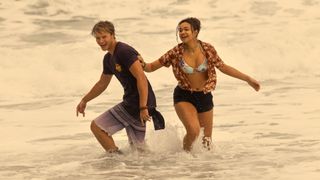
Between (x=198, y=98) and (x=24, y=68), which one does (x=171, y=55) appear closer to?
(x=198, y=98)

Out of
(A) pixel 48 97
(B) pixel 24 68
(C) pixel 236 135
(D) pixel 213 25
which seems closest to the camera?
(C) pixel 236 135

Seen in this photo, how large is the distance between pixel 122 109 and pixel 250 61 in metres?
8.96

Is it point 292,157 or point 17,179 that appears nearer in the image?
point 17,179

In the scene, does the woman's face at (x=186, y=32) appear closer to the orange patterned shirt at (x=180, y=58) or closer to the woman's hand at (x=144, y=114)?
the orange patterned shirt at (x=180, y=58)

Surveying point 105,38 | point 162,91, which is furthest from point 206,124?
point 162,91

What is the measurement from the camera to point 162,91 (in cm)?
1175

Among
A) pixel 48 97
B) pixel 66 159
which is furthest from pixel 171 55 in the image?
pixel 48 97

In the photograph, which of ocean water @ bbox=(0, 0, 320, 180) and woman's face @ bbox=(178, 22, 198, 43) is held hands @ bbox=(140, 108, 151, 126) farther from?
woman's face @ bbox=(178, 22, 198, 43)

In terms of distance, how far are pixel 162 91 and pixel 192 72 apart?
543 centimetres

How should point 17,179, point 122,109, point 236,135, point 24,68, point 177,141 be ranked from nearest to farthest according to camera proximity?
point 17,179 → point 122,109 → point 177,141 → point 236,135 → point 24,68

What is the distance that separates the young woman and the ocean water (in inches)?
14.8

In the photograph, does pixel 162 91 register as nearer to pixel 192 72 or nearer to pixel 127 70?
pixel 192 72

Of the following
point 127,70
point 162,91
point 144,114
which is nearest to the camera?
point 144,114

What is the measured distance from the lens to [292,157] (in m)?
6.31
